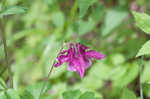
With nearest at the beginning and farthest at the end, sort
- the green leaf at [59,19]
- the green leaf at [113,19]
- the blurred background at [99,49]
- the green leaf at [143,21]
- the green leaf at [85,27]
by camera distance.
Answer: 1. the green leaf at [143,21]
2. the blurred background at [99,49]
3. the green leaf at [85,27]
4. the green leaf at [113,19]
5. the green leaf at [59,19]

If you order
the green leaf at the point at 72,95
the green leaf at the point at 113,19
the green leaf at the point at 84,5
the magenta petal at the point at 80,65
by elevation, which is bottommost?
the green leaf at the point at 72,95

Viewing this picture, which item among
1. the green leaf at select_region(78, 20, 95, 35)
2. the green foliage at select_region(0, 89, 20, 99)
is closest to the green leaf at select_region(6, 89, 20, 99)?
the green foliage at select_region(0, 89, 20, 99)

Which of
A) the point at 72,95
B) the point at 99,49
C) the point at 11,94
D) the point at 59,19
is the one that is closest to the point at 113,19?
the point at 99,49

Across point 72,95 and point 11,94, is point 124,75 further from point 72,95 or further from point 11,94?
A: point 11,94

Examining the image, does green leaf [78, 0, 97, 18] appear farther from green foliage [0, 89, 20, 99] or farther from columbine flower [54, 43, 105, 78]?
green foliage [0, 89, 20, 99]

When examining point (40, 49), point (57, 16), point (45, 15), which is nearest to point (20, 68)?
point (40, 49)

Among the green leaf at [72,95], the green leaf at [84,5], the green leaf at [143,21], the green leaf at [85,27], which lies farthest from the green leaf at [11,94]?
the green leaf at [85,27]

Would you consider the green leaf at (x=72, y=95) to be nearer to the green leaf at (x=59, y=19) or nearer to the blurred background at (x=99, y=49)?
the blurred background at (x=99, y=49)

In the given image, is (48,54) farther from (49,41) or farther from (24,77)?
(24,77)
